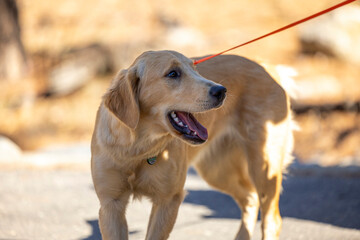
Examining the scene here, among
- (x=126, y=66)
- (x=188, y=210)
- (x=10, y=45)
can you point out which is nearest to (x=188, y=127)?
(x=188, y=210)

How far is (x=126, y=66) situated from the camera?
44.7 ft

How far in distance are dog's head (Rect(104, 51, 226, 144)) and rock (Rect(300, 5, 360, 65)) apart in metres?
11.0

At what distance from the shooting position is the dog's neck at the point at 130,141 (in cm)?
336

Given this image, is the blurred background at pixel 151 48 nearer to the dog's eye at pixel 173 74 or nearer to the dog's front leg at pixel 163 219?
the dog's front leg at pixel 163 219

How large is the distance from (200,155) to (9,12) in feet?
35.3

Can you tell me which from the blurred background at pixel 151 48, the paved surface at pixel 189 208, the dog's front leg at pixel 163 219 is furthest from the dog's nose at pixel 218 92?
the blurred background at pixel 151 48

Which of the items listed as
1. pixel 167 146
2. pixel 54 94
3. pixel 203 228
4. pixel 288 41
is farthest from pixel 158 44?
pixel 167 146

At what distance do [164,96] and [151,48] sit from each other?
11.0 meters

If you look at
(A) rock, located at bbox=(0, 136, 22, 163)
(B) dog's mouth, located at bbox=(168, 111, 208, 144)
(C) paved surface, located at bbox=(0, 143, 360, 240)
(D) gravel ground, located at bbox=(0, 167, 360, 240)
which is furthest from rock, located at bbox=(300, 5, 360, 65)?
(B) dog's mouth, located at bbox=(168, 111, 208, 144)

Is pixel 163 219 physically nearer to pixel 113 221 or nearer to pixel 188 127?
pixel 113 221

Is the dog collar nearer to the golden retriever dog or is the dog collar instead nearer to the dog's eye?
the golden retriever dog

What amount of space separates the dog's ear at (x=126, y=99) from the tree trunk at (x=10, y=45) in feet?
37.0

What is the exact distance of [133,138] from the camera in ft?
11.0

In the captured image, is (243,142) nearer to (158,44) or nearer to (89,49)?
(158,44)
